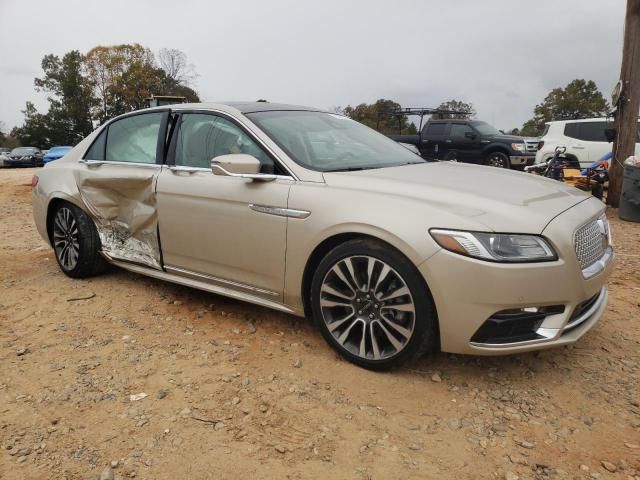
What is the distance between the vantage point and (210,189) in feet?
11.1

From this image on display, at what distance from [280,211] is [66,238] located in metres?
2.58

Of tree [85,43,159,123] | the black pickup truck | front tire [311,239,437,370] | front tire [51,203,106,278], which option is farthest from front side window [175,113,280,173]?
tree [85,43,159,123]

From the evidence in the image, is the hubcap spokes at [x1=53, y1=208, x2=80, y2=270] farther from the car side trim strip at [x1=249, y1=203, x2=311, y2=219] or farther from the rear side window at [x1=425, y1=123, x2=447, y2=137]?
the rear side window at [x1=425, y1=123, x2=447, y2=137]

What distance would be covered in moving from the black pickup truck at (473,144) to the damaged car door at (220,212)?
11.6 m

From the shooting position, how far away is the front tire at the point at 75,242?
14.4 ft

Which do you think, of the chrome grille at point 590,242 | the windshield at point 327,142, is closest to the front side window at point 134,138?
the windshield at point 327,142

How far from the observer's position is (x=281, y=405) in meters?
2.61

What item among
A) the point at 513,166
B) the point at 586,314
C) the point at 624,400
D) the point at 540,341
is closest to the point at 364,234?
the point at 540,341

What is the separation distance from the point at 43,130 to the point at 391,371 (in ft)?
189

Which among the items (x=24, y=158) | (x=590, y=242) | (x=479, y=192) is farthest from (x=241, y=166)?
(x=24, y=158)

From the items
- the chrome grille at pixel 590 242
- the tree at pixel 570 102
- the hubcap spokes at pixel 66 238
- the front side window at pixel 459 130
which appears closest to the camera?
the chrome grille at pixel 590 242

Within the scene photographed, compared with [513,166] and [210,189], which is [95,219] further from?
[513,166]

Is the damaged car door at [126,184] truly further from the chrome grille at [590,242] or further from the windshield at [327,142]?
the chrome grille at [590,242]

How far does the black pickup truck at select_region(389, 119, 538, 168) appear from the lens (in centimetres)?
1410
